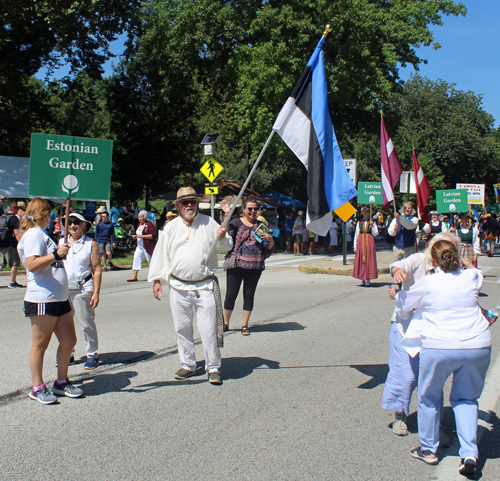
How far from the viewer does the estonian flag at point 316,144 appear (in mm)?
5375

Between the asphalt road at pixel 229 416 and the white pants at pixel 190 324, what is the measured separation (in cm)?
22

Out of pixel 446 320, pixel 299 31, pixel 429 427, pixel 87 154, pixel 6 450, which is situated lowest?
pixel 6 450

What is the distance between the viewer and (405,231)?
10.9m

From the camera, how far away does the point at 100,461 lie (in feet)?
11.4

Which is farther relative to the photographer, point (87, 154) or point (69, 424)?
point (87, 154)

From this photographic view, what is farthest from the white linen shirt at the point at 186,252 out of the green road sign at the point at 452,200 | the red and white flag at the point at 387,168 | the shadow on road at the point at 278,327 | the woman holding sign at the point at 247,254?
the green road sign at the point at 452,200

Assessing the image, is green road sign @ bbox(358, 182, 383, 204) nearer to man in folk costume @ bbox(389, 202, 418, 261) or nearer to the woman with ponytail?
man in folk costume @ bbox(389, 202, 418, 261)

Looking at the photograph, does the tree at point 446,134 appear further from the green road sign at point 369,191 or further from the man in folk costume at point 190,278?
the man in folk costume at point 190,278

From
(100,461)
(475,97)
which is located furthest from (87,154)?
(475,97)

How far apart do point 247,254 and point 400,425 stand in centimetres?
367

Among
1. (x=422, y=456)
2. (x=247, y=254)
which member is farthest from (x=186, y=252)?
(x=422, y=456)

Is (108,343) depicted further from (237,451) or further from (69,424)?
(237,451)

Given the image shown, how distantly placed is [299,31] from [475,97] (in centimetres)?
3463

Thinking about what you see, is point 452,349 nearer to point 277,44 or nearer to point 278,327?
point 278,327
